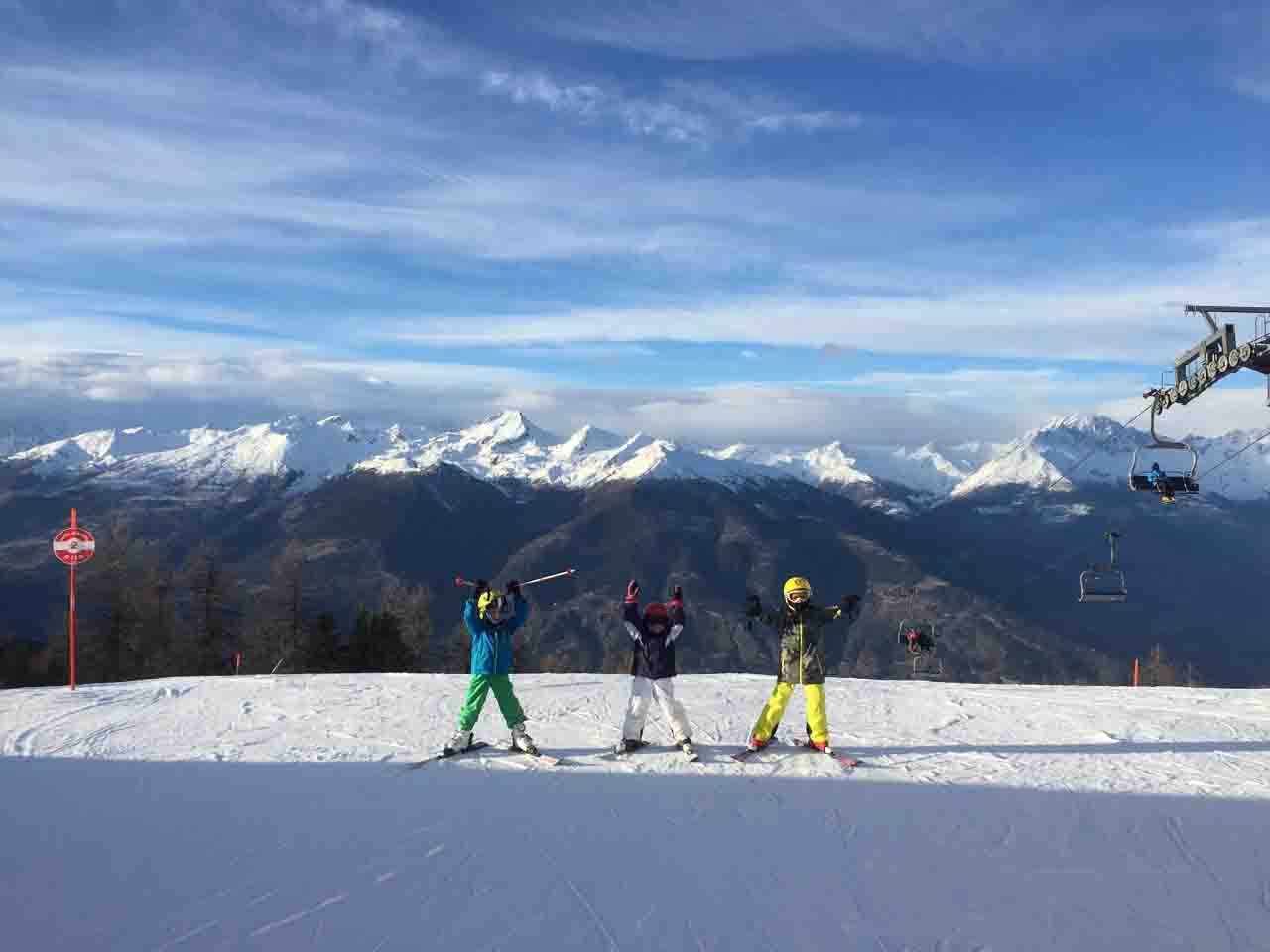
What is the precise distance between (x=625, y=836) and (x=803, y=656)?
352 centimetres

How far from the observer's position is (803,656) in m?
11.6

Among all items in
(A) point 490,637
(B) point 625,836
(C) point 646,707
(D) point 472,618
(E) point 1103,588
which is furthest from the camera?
(E) point 1103,588

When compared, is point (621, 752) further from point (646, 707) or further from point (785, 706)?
point (785, 706)

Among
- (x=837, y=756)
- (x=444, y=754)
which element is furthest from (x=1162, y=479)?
(x=444, y=754)

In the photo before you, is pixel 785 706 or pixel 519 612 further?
pixel 785 706

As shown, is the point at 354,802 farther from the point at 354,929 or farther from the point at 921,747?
the point at 921,747

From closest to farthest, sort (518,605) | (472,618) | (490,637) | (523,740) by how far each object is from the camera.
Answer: (518,605) < (472,618) < (490,637) < (523,740)

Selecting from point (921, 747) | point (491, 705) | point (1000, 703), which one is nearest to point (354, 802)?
point (491, 705)

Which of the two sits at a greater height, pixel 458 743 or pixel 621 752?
pixel 458 743

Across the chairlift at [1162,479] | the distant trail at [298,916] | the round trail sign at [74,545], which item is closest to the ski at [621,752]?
the distant trail at [298,916]

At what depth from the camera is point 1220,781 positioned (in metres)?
11.0

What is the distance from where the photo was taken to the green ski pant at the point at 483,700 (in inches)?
460

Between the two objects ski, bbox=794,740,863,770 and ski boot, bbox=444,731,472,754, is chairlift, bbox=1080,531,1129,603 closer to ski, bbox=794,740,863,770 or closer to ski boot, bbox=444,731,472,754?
ski, bbox=794,740,863,770

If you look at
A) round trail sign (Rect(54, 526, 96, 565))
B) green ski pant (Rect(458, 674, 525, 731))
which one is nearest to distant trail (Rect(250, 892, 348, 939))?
green ski pant (Rect(458, 674, 525, 731))
